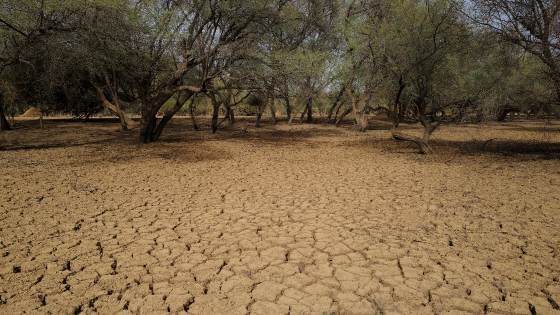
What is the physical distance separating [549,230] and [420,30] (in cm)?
829

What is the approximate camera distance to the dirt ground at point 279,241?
8.65ft

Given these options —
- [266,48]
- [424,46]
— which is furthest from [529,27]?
[266,48]

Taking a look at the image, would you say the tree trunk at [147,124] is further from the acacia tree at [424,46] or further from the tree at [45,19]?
the acacia tree at [424,46]

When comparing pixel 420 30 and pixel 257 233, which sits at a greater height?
pixel 420 30

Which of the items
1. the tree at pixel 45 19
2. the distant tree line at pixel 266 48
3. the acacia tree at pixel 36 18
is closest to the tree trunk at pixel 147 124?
the distant tree line at pixel 266 48

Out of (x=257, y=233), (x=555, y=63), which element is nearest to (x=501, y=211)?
(x=257, y=233)

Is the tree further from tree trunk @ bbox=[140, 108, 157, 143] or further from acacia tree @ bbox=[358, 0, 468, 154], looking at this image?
acacia tree @ bbox=[358, 0, 468, 154]

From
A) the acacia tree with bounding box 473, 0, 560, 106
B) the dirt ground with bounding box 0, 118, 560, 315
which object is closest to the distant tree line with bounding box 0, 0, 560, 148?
the acacia tree with bounding box 473, 0, 560, 106

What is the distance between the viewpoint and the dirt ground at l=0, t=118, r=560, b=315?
8.65 feet

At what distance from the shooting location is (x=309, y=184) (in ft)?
20.9

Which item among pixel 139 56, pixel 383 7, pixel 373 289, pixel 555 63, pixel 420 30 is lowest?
pixel 373 289

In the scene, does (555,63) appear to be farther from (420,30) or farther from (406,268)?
(406,268)

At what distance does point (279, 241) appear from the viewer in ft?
12.3

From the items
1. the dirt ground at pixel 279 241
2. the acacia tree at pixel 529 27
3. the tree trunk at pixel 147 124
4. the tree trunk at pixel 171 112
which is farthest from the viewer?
the tree trunk at pixel 171 112
